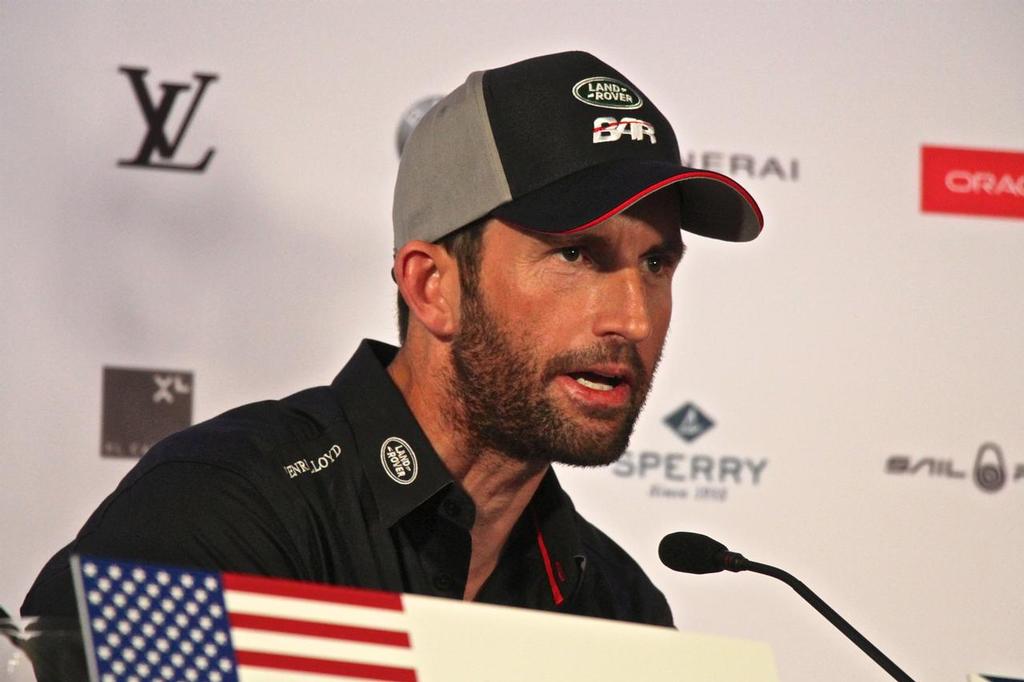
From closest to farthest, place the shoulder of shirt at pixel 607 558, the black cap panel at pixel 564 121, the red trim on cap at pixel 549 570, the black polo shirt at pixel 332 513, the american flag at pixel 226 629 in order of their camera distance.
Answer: the american flag at pixel 226 629 < the black polo shirt at pixel 332 513 < the black cap panel at pixel 564 121 < the red trim on cap at pixel 549 570 < the shoulder of shirt at pixel 607 558

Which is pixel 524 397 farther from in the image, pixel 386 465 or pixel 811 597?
pixel 811 597

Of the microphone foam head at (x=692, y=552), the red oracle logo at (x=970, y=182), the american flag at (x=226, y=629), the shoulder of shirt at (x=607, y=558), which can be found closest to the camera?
the american flag at (x=226, y=629)

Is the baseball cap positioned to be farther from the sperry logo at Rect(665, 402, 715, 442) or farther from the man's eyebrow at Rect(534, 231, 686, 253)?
the sperry logo at Rect(665, 402, 715, 442)

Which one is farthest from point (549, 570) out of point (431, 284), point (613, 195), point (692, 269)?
point (692, 269)

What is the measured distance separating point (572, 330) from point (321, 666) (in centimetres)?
77

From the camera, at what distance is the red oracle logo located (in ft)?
9.31

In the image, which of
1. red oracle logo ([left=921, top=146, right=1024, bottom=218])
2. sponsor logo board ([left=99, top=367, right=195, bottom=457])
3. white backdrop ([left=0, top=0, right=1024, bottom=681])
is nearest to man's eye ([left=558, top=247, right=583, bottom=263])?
white backdrop ([left=0, top=0, right=1024, bottom=681])

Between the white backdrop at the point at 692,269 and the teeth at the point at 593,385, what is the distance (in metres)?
1.15

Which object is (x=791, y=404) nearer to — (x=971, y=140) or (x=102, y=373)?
(x=971, y=140)

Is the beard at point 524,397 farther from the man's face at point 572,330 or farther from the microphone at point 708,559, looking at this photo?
the microphone at point 708,559

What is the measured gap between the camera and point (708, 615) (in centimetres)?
270

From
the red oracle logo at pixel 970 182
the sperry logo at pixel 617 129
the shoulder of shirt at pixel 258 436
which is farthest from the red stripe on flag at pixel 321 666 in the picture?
the red oracle logo at pixel 970 182

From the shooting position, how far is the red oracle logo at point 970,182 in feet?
9.31

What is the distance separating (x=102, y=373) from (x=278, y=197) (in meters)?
0.48
